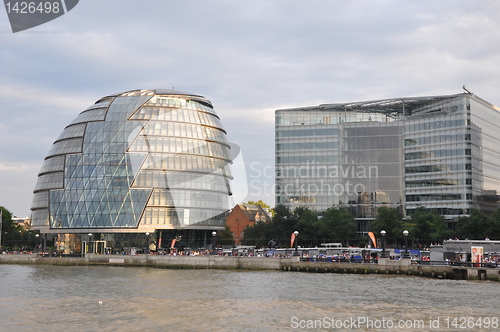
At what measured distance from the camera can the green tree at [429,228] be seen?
106m

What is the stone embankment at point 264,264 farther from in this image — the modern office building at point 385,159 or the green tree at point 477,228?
the modern office building at point 385,159

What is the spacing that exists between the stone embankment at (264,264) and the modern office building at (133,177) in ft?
53.7

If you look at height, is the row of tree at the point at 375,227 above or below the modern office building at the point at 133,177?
below

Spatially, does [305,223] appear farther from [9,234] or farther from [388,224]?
[9,234]

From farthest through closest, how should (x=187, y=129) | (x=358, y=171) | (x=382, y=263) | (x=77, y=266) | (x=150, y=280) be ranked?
(x=358, y=171)
(x=187, y=129)
(x=77, y=266)
(x=382, y=263)
(x=150, y=280)

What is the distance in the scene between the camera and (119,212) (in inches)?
4200

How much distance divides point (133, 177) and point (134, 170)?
4.45 feet

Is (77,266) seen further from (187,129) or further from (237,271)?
(187,129)

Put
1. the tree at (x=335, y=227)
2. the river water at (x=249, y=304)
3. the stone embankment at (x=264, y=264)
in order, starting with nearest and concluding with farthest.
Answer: the river water at (x=249, y=304)
the stone embankment at (x=264, y=264)
the tree at (x=335, y=227)

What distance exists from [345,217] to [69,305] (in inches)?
3100

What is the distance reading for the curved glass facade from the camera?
107312 mm

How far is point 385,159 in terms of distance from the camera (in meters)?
128

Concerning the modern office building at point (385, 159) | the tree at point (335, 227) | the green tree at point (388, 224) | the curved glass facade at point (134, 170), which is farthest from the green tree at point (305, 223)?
the curved glass facade at point (134, 170)

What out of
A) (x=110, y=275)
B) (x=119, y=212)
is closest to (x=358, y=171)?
Result: (x=119, y=212)
